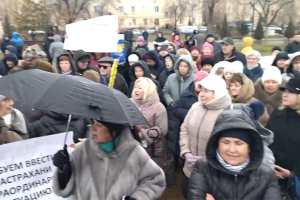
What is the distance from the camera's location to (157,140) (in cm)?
395

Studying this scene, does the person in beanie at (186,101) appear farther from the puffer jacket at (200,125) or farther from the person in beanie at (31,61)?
the person in beanie at (31,61)

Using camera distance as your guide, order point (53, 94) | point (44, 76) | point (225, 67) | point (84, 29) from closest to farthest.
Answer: point (53, 94), point (44, 76), point (225, 67), point (84, 29)

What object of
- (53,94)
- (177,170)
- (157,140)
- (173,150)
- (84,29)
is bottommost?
(177,170)

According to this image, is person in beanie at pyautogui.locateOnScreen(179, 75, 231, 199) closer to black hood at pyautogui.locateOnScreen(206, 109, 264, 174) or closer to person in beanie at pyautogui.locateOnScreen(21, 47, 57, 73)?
black hood at pyautogui.locateOnScreen(206, 109, 264, 174)

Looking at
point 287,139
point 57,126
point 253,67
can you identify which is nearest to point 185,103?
point 287,139

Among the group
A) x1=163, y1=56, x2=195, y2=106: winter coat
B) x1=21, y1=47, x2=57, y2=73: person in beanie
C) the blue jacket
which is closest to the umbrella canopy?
the blue jacket

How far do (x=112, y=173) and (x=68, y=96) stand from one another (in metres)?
0.67

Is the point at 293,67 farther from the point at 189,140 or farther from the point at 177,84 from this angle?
the point at 189,140

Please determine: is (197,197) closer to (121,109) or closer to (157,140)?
(121,109)

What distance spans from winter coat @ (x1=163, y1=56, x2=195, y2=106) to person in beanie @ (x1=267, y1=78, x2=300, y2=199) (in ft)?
6.75

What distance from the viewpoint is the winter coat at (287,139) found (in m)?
3.12

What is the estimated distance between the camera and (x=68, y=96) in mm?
2123

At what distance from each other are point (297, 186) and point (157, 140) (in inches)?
64.9

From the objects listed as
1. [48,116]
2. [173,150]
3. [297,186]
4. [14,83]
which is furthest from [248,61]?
[14,83]
